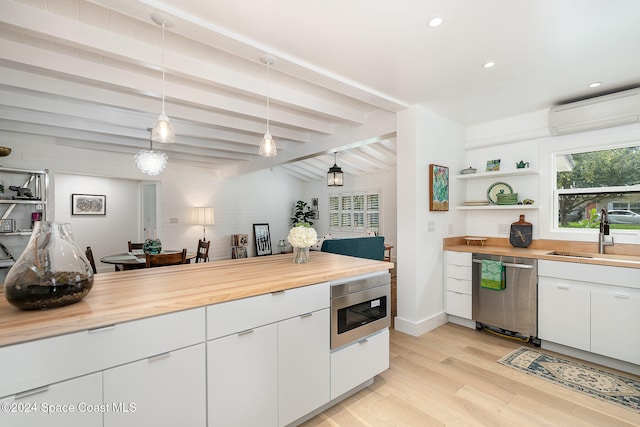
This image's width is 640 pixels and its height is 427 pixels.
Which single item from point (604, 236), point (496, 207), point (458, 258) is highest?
point (496, 207)

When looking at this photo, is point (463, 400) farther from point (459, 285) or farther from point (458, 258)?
point (458, 258)

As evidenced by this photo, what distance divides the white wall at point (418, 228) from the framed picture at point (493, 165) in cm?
63

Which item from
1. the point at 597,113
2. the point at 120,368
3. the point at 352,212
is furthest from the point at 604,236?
the point at 352,212

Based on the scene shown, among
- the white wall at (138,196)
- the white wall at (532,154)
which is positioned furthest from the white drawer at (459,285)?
the white wall at (138,196)

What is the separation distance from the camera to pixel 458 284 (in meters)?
3.50

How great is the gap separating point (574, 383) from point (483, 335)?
0.97 m

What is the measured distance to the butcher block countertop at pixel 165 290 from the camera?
109 cm

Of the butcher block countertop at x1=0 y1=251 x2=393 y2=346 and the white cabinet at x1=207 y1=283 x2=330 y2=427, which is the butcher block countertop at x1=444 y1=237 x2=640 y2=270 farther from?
the white cabinet at x1=207 y1=283 x2=330 y2=427

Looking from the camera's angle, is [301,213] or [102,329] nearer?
[102,329]

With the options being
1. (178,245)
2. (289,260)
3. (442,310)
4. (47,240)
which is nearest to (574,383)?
(442,310)

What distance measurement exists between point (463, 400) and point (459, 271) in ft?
5.38

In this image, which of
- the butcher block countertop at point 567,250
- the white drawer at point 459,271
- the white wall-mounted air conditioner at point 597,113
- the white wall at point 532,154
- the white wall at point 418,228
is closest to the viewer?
the butcher block countertop at point 567,250

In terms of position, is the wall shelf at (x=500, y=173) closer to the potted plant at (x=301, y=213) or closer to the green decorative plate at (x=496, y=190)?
the green decorative plate at (x=496, y=190)

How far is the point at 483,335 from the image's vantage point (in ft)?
10.8
